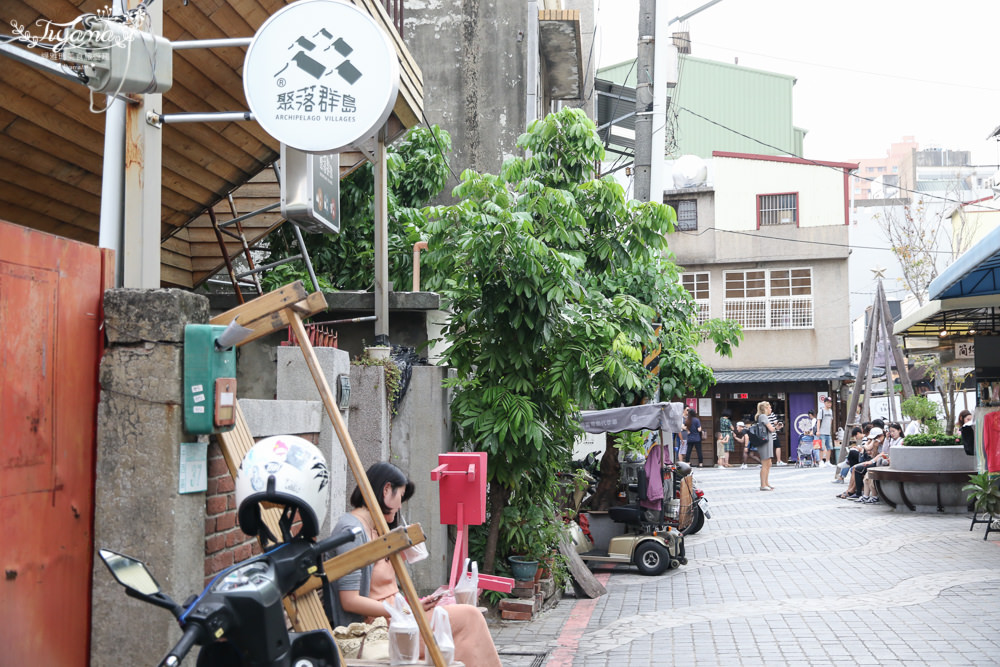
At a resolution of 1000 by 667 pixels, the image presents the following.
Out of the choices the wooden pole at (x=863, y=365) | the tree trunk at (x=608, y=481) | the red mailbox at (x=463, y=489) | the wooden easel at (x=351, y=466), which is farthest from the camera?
the wooden pole at (x=863, y=365)

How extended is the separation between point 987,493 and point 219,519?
13.2 metres

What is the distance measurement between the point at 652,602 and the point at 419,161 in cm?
671

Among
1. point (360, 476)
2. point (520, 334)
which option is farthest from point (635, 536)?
point (360, 476)

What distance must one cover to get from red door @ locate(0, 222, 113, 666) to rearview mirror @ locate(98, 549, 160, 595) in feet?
3.09

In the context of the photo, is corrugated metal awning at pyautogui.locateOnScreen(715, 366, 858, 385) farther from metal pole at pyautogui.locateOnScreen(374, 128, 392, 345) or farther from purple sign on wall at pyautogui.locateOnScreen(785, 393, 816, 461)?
metal pole at pyautogui.locateOnScreen(374, 128, 392, 345)

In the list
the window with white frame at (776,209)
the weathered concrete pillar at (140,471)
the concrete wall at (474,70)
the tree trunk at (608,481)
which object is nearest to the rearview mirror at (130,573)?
the weathered concrete pillar at (140,471)

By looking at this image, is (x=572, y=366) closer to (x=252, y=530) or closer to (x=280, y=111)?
(x=280, y=111)

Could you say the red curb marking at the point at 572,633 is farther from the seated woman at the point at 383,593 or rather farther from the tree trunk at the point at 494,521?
the seated woman at the point at 383,593

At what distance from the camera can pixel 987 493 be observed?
14.6 meters

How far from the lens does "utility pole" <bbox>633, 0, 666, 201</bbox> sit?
14.5m

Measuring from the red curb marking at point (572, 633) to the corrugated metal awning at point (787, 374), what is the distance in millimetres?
26939

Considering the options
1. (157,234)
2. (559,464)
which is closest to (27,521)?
(157,234)

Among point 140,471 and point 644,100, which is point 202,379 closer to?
point 140,471

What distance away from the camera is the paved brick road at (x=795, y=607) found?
8.00 meters
